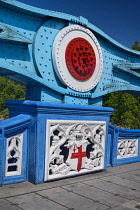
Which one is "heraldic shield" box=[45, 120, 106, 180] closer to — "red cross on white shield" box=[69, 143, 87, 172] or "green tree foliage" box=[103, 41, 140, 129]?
"red cross on white shield" box=[69, 143, 87, 172]

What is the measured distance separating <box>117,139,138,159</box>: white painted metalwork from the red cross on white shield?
2.29 metres

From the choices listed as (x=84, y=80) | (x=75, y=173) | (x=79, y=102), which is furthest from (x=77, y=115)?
(x=75, y=173)

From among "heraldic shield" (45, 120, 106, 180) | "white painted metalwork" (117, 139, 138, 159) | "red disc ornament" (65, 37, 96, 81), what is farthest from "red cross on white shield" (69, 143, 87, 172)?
"white painted metalwork" (117, 139, 138, 159)

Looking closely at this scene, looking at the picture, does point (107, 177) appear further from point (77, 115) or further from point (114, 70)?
point (114, 70)

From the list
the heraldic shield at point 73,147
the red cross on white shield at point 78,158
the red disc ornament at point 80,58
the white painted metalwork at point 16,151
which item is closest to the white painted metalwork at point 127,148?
the heraldic shield at point 73,147

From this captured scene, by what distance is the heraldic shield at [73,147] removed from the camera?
6301mm

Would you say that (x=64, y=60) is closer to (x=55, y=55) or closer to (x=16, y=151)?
(x=55, y=55)

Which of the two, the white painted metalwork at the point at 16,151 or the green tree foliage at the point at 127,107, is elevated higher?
the green tree foliage at the point at 127,107

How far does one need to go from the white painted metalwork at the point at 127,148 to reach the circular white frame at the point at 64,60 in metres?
2.74

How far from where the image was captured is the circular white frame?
21.5ft

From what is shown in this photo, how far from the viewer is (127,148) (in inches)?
363

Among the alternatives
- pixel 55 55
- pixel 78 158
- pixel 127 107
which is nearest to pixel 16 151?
pixel 78 158

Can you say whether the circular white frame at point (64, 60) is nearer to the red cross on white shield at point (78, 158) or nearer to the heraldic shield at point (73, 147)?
the heraldic shield at point (73, 147)

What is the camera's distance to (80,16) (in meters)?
7.17
